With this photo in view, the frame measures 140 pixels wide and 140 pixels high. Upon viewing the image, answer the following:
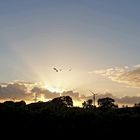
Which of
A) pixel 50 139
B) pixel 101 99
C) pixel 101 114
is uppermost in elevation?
pixel 101 99

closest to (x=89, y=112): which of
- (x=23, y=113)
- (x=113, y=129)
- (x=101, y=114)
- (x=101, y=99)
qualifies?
(x=101, y=114)

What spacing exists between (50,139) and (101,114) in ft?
20.9

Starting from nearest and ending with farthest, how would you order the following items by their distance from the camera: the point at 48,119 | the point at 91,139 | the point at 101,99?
the point at 91,139, the point at 48,119, the point at 101,99

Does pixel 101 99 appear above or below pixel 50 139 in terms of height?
above

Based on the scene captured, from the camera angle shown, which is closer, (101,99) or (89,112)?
(89,112)

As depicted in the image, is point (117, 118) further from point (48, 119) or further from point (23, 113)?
point (23, 113)

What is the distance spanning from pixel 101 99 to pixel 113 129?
103691 mm

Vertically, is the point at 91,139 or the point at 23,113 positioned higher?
the point at 23,113

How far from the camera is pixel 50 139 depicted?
3653 cm

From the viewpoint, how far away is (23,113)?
132ft

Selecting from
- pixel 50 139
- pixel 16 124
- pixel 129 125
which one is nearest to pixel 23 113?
pixel 16 124

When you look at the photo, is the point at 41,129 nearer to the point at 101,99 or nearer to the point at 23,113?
the point at 23,113

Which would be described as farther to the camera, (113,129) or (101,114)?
(101,114)

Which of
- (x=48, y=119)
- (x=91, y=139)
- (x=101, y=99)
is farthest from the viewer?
(x=101, y=99)
